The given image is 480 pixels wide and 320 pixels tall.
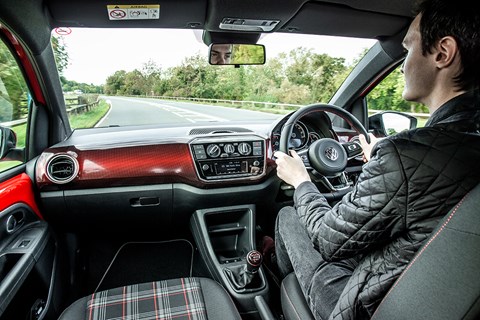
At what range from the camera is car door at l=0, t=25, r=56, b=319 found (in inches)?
67.1

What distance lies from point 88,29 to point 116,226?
1.50 meters

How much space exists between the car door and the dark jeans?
1.38m

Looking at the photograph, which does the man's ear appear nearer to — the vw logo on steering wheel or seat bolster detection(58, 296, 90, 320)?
the vw logo on steering wheel

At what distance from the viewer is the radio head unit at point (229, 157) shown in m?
2.34

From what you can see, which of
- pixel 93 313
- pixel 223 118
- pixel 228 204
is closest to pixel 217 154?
pixel 228 204

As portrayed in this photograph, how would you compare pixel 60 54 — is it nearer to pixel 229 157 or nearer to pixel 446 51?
pixel 229 157

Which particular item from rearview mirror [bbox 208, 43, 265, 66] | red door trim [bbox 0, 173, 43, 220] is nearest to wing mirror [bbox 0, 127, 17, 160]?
red door trim [bbox 0, 173, 43, 220]

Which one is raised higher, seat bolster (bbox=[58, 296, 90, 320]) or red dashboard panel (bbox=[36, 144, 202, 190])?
red dashboard panel (bbox=[36, 144, 202, 190])

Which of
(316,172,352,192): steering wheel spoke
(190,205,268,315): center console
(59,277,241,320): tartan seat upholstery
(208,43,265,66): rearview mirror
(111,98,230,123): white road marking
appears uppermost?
(208,43,265,66): rearview mirror

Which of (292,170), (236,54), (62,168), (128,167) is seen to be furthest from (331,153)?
(62,168)

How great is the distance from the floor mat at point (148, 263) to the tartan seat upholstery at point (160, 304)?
119 centimetres

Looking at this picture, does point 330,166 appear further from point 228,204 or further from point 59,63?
point 59,63

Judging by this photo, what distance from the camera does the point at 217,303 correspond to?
1.50 metres

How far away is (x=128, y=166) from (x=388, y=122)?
8.37 ft
